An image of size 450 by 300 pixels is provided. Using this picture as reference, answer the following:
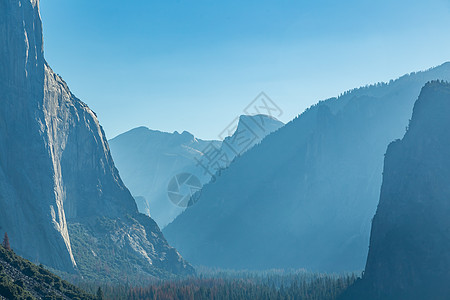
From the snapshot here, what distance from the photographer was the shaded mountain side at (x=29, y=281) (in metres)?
113

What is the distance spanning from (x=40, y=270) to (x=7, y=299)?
105 ft

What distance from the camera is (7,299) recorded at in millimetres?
104312

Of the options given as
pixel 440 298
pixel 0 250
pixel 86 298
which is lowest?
pixel 440 298

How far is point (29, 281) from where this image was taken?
124m

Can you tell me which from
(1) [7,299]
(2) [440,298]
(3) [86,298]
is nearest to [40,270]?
(3) [86,298]

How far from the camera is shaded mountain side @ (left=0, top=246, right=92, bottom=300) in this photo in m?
113

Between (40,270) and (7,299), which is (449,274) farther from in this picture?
(7,299)

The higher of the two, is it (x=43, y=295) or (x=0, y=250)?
(x=0, y=250)

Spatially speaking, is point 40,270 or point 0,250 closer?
point 0,250

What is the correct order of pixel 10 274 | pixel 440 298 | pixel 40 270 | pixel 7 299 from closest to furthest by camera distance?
pixel 7 299, pixel 10 274, pixel 40 270, pixel 440 298

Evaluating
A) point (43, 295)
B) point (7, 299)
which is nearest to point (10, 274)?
point (43, 295)

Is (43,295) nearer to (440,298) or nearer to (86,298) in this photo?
(86,298)

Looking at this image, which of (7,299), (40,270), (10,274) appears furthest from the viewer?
(40,270)

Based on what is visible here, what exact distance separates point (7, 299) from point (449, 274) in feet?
472
